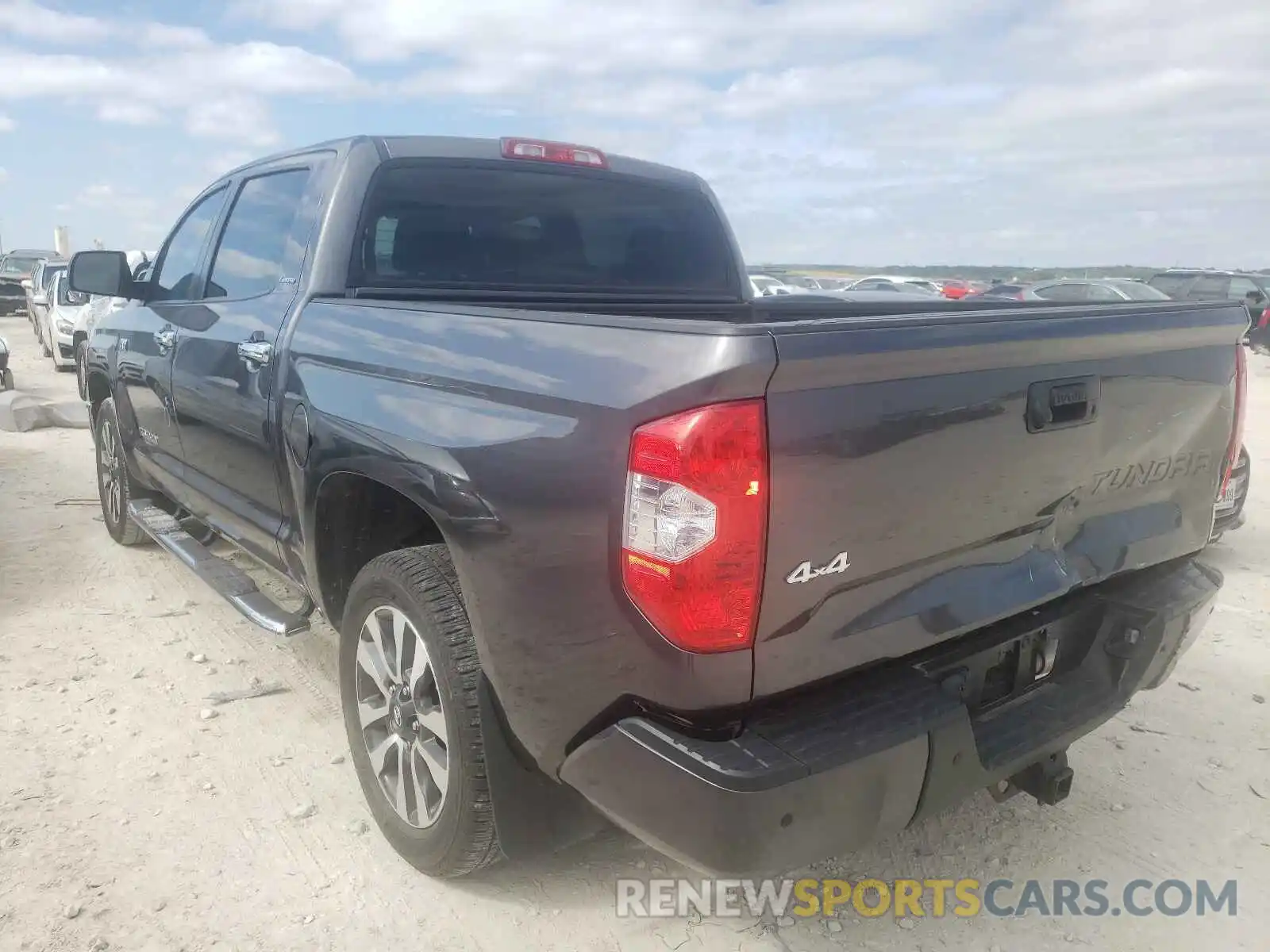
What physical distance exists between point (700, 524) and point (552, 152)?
2.32m

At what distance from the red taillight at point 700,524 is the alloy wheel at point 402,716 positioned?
83 cm

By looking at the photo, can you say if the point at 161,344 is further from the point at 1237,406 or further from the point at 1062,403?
the point at 1237,406

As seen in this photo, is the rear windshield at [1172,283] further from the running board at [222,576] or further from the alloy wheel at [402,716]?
the alloy wheel at [402,716]

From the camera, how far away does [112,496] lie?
5504 millimetres

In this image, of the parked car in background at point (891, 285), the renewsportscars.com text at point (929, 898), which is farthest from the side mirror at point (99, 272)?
the parked car in background at point (891, 285)

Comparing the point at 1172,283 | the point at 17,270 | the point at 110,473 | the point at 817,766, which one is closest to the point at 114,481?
the point at 110,473

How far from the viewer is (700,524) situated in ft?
5.58

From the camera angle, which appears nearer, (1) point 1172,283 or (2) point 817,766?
(2) point 817,766

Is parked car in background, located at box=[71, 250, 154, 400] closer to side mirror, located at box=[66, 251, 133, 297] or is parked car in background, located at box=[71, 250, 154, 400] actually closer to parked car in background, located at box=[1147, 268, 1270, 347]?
side mirror, located at box=[66, 251, 133, 297]

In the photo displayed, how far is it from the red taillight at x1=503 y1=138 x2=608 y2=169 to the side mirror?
203 centimetres

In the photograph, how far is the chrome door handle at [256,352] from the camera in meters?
3.08

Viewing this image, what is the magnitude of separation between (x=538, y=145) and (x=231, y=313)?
1.29 m

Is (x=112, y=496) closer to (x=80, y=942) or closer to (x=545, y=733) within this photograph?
(x=80, y=942)

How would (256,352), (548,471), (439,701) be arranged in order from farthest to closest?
(256,352) < (439,701) < (548,471)
